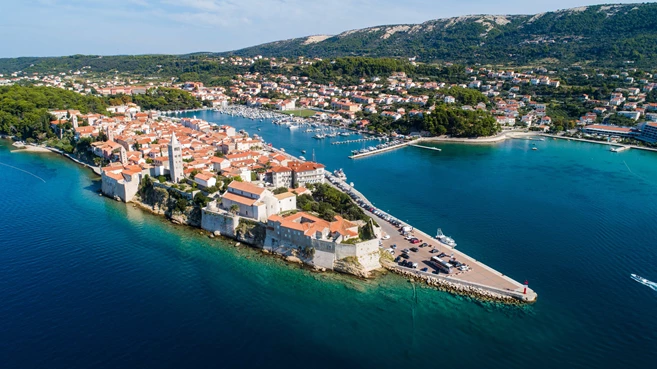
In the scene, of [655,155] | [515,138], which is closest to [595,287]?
[655,155]

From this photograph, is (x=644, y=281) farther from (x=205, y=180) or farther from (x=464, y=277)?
(x=205, y=180)

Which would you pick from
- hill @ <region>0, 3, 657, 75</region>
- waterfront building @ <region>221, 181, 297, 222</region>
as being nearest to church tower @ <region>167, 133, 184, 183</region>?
waterfront building @ <region>221, 181, 297, 222</region>

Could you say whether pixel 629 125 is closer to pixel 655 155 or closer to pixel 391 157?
pixel 655 155

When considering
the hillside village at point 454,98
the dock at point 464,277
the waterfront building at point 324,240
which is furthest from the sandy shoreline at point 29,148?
the dock at point 464,277

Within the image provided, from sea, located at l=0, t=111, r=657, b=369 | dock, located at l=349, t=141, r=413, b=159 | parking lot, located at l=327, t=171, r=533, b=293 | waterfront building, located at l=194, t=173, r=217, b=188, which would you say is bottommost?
sea, located at l=0, t=111, r=657, b=369

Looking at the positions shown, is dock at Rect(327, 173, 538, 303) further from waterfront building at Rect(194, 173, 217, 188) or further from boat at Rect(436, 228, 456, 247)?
waterfront building at Rect(194, 173, 217, 188)

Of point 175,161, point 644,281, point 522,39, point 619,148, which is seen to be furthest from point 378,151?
point 522,39
